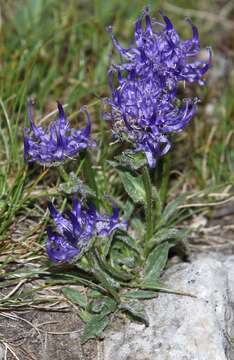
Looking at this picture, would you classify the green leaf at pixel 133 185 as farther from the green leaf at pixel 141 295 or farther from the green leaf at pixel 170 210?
the green leaf at pixel 141 295

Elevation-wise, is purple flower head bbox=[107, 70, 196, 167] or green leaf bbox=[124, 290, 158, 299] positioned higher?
purple flower head bbox=[107, 70, 196, 167]

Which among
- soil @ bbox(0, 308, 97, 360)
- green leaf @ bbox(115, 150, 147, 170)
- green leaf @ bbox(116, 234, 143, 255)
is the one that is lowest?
soil @ bbox(0, 308, 97, 360)

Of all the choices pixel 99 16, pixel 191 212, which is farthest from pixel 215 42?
pixel 191 212

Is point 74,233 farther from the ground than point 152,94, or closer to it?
closer to it

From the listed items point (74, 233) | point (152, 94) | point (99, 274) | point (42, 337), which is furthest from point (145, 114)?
point (42, 337)

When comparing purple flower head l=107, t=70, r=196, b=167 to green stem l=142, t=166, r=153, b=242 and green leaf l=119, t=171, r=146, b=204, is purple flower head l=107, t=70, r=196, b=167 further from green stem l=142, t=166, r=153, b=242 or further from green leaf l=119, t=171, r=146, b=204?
green leaf l=119, t=171, r=146, b=204

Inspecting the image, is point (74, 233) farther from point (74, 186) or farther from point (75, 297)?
point (75, 297)

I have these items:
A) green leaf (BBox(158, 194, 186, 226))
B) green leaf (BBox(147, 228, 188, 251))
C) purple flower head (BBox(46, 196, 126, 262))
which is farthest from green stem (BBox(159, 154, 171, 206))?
purple flower head (BBox(46, 196, 126, 262))
